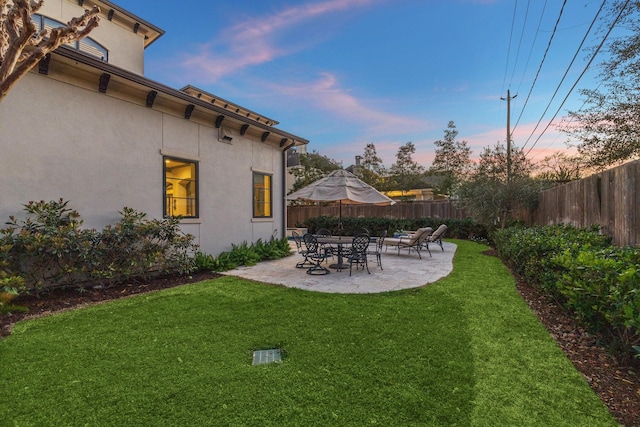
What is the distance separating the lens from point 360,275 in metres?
6.50

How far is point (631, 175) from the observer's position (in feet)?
14.1

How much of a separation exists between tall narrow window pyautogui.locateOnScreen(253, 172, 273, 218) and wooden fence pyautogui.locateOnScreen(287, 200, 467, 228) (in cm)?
888

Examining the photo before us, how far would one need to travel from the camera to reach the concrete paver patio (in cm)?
552

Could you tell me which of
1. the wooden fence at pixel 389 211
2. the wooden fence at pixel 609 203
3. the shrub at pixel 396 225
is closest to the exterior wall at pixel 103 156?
the wooden fence at pixel 609 203

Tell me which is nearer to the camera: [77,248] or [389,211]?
[77,248]

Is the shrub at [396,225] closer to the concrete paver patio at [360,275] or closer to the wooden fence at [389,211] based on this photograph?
A: the wooden fence at [389,211]

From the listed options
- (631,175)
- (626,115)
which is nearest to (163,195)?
(631,175)

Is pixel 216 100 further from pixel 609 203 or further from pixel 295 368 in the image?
pixel 609 203

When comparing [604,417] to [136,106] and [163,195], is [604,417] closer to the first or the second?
[163,195]

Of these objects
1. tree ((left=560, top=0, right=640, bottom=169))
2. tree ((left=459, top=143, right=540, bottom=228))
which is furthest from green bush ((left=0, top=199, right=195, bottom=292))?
tree ((left=560, top=0, right=640, bottom=169))

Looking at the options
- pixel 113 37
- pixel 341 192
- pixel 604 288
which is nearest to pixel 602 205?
pixel 604 288

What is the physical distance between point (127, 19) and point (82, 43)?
6.06 ft

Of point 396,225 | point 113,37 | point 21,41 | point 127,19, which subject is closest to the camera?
point 21,41

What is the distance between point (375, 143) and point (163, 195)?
74.0 feet
